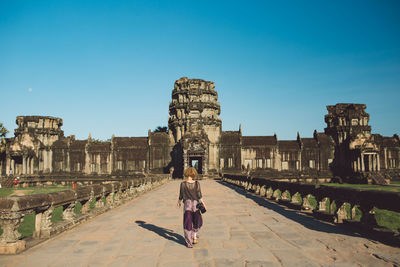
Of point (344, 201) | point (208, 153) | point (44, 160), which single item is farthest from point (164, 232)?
point (44, 160)

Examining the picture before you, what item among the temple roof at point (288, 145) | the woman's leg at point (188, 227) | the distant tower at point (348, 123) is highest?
the distant tower at point (348, 123)

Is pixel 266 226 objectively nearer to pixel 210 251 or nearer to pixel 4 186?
pixel 210 251

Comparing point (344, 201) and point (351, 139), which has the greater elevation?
point (351, 139)

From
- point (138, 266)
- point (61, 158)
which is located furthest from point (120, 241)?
point (61, 158)

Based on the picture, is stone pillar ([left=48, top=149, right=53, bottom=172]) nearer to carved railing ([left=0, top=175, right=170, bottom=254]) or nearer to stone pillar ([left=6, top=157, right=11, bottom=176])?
stone pillar ([left=6, top=157, right=11, bottom=176])

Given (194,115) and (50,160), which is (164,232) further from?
(50,160)

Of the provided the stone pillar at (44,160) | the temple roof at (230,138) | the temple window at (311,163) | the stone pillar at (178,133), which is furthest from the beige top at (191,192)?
the stone pillar at (44,160)

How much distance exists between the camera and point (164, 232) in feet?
25.1

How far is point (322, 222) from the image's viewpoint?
870 centimetres

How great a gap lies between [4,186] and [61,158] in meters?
10.7

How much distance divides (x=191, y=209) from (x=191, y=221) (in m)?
0.29

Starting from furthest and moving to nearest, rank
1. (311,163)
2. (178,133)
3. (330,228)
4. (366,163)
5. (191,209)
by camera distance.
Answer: (178,133), (311,163), (366,163), (330,228), (191,209)

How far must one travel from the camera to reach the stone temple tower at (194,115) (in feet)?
152

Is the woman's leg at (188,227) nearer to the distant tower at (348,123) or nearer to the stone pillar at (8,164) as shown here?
the distant tower at (348,123)
